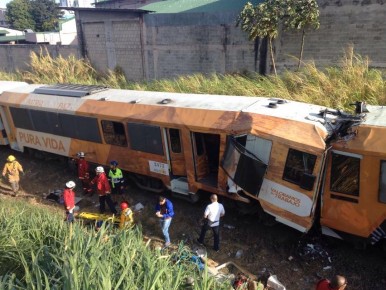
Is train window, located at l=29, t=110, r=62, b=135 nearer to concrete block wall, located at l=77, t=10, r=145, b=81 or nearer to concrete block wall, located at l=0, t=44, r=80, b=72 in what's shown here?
concrete block wall, located at l=77, t=10, r=145, b=81

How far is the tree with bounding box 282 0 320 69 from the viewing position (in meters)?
14.0

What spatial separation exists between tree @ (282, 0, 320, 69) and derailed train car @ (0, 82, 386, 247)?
6650 mm

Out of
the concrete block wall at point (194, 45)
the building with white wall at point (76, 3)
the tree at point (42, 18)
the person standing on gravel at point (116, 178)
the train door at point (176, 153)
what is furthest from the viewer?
the building with white wall at point (76, 3)

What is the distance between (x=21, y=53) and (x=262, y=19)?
20696mm

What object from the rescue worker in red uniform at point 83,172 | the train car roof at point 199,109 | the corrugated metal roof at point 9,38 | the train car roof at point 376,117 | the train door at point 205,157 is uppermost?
the train car roof at point 376,117

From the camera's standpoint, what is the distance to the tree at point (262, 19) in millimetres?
14469

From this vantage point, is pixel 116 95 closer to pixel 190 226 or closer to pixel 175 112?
pixel 175 112

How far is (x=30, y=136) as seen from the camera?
1315cm

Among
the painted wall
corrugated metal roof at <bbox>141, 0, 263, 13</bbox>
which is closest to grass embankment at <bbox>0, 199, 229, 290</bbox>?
the painted wall

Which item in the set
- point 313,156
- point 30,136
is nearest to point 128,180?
point 30,136

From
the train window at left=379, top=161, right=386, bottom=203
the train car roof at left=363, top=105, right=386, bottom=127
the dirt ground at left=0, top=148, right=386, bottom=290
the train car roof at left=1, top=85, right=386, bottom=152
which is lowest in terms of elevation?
the dirt ground at left=0, top=148, right=386, bottom=290

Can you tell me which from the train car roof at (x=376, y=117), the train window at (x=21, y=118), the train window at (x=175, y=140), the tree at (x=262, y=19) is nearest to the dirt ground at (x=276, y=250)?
the train window at (x=175, y=140)

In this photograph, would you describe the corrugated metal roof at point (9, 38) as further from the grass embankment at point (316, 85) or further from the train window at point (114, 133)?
the train window at point (114, 133)

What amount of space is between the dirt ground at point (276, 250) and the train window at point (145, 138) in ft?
5.34
